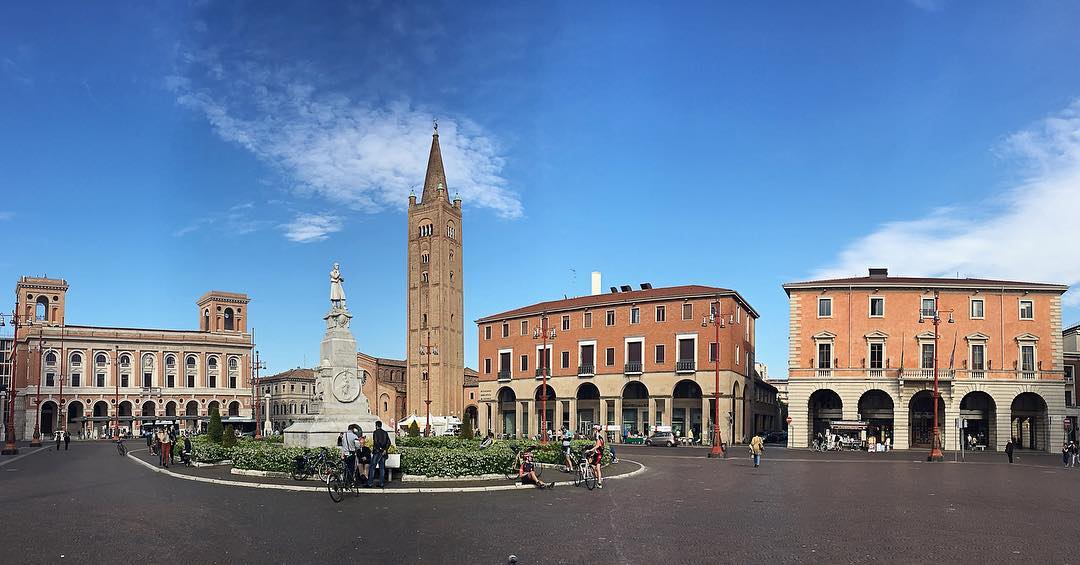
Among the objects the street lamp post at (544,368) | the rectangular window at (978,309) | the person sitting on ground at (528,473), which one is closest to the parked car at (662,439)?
the street lamp post at (544,368)

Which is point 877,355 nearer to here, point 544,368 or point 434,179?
point 544,368

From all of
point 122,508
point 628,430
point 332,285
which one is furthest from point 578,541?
point 628,430

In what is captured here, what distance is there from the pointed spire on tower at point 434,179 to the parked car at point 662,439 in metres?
49.2

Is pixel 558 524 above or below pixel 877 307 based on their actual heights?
below

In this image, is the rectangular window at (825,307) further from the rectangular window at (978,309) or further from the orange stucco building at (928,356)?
the rectangular window at (978,309)

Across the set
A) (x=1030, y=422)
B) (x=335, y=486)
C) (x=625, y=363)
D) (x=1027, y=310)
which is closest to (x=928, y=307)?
(x=1027, y=310)

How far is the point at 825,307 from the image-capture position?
5469cm

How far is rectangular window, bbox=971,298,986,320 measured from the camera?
5306cm

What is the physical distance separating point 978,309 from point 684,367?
65.6 ft

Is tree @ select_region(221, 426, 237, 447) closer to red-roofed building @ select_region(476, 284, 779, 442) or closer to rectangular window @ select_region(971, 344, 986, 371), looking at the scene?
red-roofed building @ select_region(476, 284, 779, 442)

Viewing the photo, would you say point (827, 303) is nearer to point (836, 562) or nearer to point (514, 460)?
point (514, 460)

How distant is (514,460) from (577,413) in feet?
148

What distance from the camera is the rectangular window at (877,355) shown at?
53.7 meters

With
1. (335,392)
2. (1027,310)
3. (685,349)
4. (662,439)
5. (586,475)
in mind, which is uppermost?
(1027,310)
